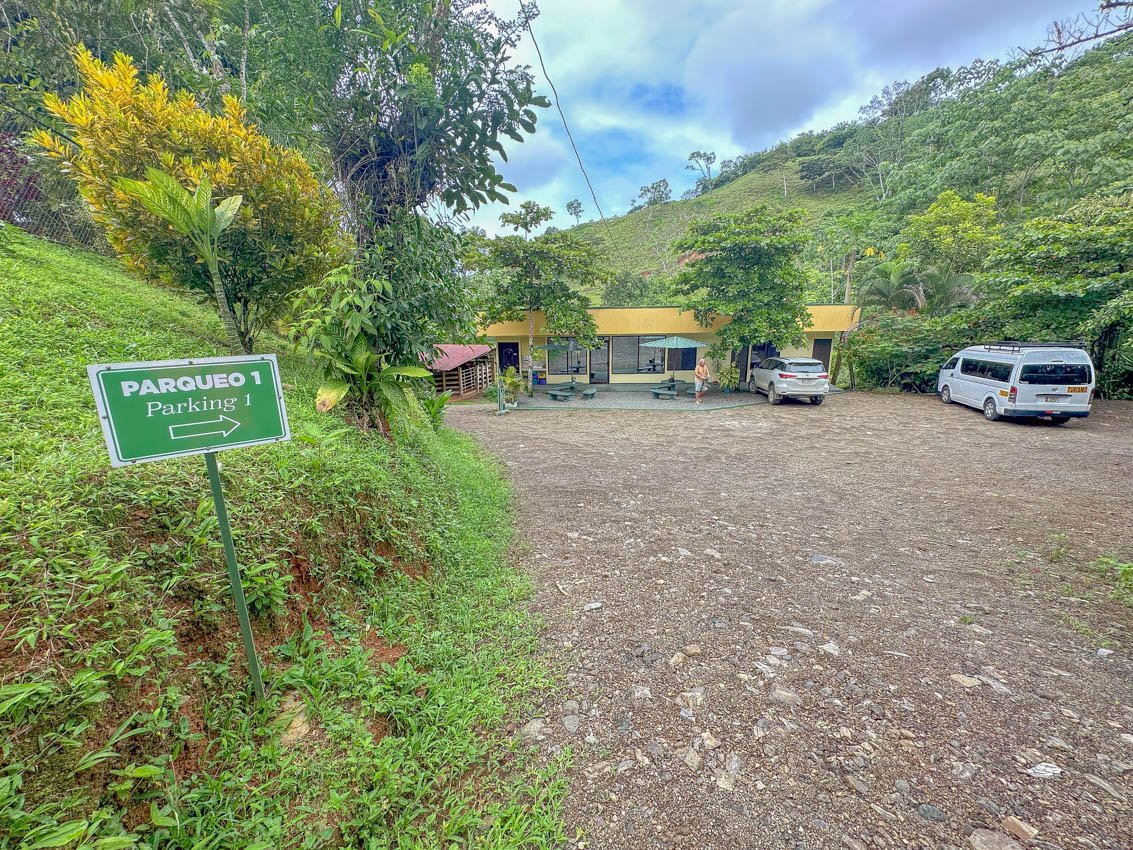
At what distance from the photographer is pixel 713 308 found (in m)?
14.7

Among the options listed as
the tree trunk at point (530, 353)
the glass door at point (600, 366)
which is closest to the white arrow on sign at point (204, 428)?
the tree trunk at point (530, 353)

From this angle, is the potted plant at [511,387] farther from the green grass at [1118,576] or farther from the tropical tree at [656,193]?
the tropical tree at [656,193]

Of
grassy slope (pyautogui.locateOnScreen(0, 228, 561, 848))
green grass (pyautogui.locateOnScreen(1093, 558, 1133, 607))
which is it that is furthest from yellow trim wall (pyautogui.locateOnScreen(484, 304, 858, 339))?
grassy slope (pyautogui.locateOnScreen(0, 228, 561, 848))

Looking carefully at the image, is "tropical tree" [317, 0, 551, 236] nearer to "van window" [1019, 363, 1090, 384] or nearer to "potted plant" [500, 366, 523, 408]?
"potted plant" [500, 366, 523, 408]

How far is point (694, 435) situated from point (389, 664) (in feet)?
26.6

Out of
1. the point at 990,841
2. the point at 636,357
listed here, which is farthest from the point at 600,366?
the point at 990,841

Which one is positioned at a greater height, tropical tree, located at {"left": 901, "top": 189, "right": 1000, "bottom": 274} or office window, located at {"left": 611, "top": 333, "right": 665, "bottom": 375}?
tropical tree, located at {"left": 901, "top": 189, "right": 1000, "bottom": 274}

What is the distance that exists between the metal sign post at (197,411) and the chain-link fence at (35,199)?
10.0m

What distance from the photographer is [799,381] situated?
12.7 meters

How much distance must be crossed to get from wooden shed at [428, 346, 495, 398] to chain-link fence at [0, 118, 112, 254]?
8.40m

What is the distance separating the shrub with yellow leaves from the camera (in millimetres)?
4184

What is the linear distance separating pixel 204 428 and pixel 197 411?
0.24 ft

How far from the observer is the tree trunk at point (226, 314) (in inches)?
156

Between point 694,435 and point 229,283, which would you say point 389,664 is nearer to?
point 229,283
